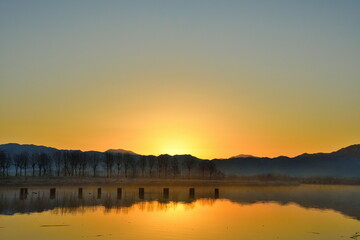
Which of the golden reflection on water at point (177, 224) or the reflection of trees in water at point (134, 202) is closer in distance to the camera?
the golden reflection on water at point (177, 224)

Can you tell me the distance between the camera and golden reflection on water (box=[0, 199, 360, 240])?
3020cm

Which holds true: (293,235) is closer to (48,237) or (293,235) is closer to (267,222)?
(267,222)

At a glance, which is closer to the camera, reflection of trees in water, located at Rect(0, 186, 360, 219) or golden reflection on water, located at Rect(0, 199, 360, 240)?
golden reflection on water, located at Rect(0, 199, 360, 240)

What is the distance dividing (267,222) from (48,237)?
19264 mm

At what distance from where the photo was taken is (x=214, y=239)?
2873 cm

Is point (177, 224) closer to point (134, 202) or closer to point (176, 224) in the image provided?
point (176, 224)

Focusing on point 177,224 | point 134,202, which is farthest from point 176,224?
point 134,202

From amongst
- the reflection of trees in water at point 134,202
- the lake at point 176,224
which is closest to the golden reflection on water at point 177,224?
the lake at point 176,224

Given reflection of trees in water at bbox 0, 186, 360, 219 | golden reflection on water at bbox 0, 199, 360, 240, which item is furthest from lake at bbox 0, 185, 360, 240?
reflection of trees in water at bbox 0, 186, 360, 219

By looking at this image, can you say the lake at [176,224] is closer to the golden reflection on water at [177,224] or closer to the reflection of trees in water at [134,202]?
the golden reflection on water at [177,224]

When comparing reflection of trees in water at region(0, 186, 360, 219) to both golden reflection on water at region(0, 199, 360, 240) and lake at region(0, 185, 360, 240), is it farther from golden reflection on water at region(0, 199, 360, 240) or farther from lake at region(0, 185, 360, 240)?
golden reflection on water at region(0, 199, 360, 240)

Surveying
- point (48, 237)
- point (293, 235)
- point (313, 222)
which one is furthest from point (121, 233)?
point (313, 222)

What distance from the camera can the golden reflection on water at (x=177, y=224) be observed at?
30.2 meters

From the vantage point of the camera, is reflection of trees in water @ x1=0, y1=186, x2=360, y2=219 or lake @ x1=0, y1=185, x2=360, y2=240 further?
reflection of trees in water @ x1=0, y1=186, x2=360, y2=219
